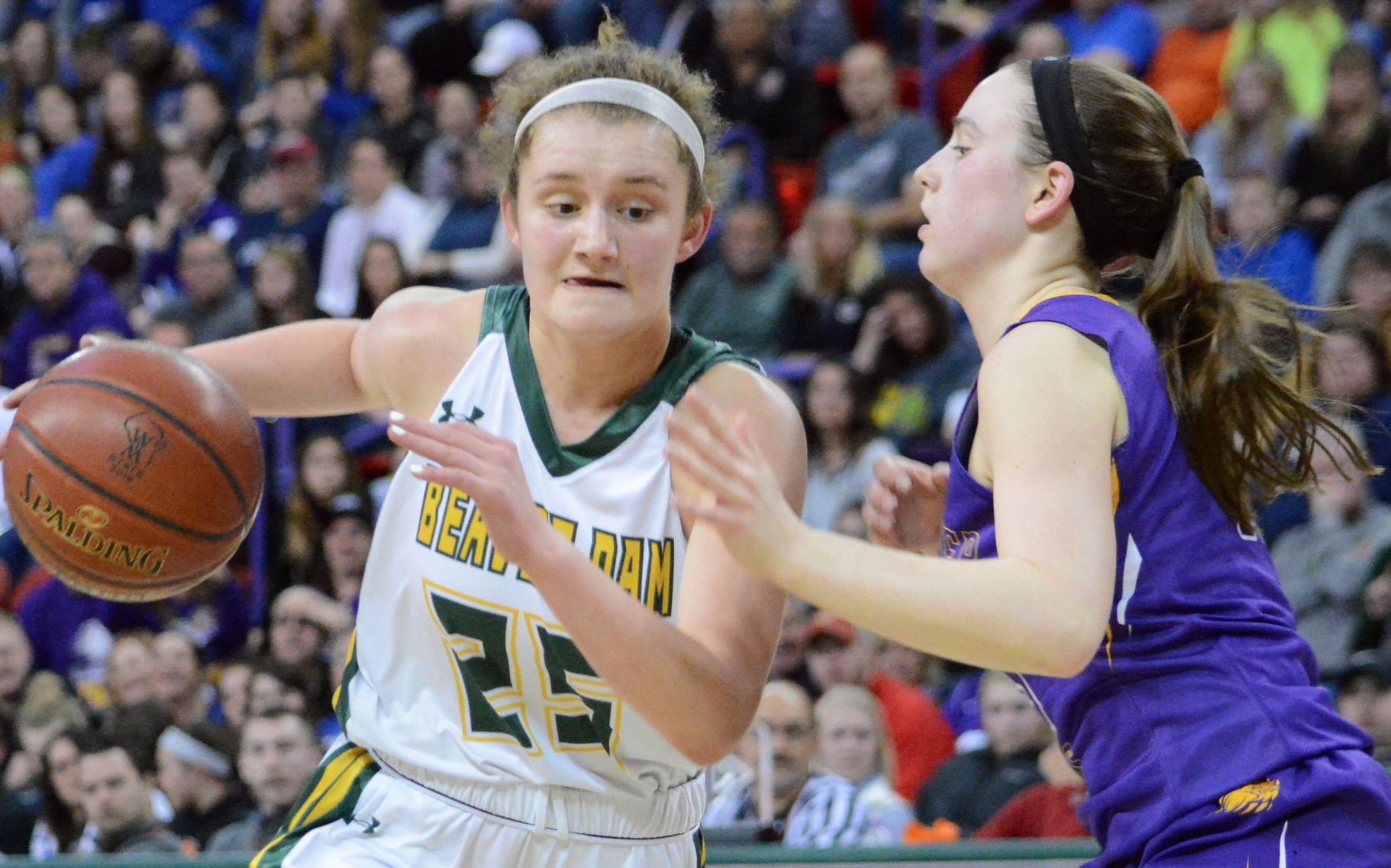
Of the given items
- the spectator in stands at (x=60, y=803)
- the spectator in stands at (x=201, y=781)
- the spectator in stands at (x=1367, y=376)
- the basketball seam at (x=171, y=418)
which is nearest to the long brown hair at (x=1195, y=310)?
the basketball seam at (x=171, y=418)

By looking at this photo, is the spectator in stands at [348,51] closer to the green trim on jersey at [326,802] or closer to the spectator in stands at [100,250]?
the spectator in stands at [100,250]

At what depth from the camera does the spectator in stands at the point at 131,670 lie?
6.49 meters

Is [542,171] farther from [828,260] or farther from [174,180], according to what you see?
[174,180]

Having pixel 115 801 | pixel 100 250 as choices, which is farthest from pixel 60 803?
pixel 100 250

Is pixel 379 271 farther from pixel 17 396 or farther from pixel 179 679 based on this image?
pixel 17 396

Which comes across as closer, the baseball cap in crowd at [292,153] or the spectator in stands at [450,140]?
the spectator in stands at [450,140]

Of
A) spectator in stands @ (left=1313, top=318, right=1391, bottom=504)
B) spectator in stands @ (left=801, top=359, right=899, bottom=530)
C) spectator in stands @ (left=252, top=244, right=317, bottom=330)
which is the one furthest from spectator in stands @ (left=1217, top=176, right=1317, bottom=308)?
spectator in stands @ (left=252, top=244, right=317, bottom=330)

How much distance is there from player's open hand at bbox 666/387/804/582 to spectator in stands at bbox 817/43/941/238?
5825 millimetres

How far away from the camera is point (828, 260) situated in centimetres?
732

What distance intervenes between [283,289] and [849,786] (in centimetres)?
424

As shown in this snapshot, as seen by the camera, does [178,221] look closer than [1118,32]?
No

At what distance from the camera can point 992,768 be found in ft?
16.8

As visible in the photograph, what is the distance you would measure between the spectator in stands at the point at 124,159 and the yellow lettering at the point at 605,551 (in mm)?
8297

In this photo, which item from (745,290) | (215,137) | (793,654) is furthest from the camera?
(215,137)
